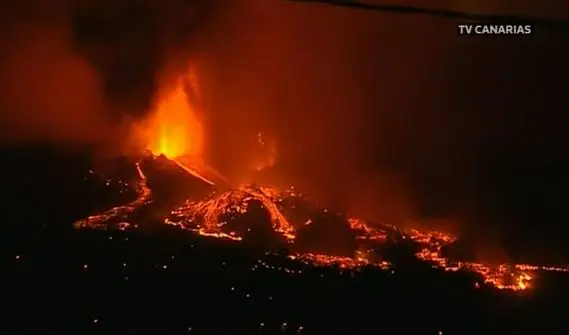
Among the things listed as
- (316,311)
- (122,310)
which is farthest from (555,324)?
(122,310)

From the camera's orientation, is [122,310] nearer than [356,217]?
Yes

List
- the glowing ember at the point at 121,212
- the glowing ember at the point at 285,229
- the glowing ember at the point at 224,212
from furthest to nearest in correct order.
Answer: the glowing ember at the point at 224,212, the glowing ember at the point at 121,212, the glowing ember at the point at 285,229

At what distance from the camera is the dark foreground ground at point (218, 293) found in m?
31.8

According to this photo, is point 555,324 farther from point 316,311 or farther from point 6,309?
point 6,309

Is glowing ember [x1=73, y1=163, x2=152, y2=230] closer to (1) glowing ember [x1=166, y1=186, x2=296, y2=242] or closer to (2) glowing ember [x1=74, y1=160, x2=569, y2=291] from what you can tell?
(2) glowing ember [x1=74, y1=160, x2=569, y2=291]

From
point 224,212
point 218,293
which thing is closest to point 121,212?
point 224,212

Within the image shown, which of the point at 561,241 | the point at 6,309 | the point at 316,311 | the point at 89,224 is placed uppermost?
the point at 561,241

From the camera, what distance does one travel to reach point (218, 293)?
116 feet

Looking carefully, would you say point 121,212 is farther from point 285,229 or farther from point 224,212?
point 285,229

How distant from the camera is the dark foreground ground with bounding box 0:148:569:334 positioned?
31.8 metres

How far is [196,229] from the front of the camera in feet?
140

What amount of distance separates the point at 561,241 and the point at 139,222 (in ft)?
91.1

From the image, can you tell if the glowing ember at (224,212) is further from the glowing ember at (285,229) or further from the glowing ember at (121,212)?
the glowing ember at (121,212)

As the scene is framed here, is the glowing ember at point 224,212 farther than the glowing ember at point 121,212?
Yes
